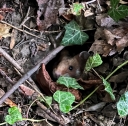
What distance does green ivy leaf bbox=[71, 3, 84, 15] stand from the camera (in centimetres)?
229

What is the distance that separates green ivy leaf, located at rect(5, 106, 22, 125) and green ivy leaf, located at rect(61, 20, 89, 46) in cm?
57

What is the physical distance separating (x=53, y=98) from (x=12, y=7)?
725mm

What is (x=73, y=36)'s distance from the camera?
7.29ft

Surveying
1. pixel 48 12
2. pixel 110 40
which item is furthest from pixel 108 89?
pixel 48 12

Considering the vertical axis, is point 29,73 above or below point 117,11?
below

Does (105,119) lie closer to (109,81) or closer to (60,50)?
(109,81)

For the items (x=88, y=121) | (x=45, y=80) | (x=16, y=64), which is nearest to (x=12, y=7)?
(x=16, y=64)

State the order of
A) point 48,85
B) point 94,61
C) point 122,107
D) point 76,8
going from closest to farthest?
point 122,107 < point 94,61 < point 48,85 < point 76,8

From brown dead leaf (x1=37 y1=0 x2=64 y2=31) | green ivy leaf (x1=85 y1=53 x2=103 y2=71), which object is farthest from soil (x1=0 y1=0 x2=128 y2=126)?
green ivy leaf (x1=85 y1=53 x2=103 y2=71)

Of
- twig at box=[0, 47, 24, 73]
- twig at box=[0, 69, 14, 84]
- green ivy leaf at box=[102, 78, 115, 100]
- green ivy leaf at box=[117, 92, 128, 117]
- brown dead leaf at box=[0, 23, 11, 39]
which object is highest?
brown dead leaf at box=[0, 23, 11, 39]

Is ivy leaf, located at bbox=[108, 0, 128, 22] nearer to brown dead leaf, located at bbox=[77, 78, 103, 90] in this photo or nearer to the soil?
the soil

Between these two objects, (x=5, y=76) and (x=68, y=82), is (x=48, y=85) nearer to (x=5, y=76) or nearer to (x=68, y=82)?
(x=68, y=82)

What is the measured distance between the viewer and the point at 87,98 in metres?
2.12

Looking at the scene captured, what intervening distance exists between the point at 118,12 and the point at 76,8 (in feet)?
1.03
